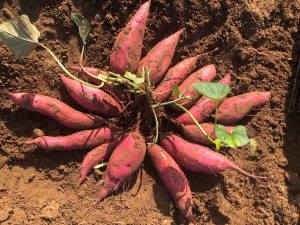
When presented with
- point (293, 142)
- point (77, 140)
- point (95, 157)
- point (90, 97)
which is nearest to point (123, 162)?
point (95, 157)

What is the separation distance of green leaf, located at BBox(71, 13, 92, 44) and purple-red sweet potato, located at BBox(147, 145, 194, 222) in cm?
70

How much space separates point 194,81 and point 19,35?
90 cm

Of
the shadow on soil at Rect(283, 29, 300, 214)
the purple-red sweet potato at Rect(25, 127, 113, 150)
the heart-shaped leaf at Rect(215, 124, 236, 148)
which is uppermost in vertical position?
the purple-red sweet potato at Rect(25, 127, 113, 150)

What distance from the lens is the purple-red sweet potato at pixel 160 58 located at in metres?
1.92

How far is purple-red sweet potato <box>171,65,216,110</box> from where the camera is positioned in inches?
76.2

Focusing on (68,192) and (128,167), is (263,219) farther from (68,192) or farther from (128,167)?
(68,192)

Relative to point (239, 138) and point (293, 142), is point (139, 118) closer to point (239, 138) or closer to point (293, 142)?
point (239, 138)

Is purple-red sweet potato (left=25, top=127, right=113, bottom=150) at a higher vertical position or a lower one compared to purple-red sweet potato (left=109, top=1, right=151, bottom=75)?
lower

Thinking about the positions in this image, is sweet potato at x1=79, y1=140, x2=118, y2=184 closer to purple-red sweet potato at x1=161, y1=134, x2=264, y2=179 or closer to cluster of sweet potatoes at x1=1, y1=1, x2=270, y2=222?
cluster of sweet potatoes at x1=1, y1=1, x2=270, y2=222

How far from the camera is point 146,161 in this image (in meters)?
2.03

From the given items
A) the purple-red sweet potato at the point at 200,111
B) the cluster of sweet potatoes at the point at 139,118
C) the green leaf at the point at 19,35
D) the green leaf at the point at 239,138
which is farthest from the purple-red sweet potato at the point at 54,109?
the green leaf at the point at 239,138

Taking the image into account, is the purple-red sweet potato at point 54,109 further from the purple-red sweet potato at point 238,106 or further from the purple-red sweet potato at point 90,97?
the purple-red sweet potato at point 238,106

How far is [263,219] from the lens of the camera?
1996 mm

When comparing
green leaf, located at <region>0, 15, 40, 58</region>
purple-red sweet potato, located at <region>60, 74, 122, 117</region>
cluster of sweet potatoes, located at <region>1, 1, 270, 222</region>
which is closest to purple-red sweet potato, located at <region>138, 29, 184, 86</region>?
cluster of sweet potatoes, located at <region>1, 1, 270, 222</region>
